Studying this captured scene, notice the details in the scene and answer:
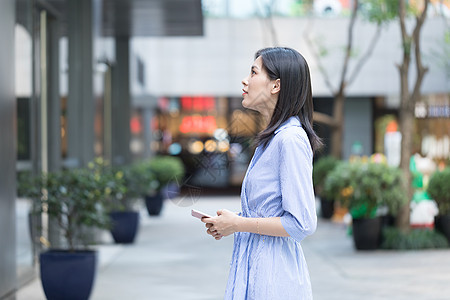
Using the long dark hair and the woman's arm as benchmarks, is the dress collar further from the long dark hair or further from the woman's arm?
the woman's arm

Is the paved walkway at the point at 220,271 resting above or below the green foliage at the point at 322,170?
below

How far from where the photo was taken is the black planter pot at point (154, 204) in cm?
1962

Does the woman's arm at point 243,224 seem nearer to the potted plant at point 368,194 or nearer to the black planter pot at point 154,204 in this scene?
the potted plant at point 368,194

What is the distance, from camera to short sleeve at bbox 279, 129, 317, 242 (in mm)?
2609

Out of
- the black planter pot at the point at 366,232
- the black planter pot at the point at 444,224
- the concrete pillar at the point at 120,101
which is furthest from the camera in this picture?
the concrete pillar at the point at 120,101

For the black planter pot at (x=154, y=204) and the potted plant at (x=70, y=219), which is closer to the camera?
the potted plant at (x=70, y=219)

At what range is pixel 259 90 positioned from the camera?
2811 mm

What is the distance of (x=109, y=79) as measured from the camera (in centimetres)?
1681

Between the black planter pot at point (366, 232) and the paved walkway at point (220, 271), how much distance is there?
Answer: 0.22m

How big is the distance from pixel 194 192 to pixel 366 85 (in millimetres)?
26099

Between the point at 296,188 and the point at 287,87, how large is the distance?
0.40 m

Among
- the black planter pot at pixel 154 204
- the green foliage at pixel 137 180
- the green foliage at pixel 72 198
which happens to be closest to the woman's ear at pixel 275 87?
the green foliage at pixel 72 198

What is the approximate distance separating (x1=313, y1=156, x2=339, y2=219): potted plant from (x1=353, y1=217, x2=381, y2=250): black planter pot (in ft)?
17.2

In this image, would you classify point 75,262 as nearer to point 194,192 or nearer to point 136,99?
point 194,192
